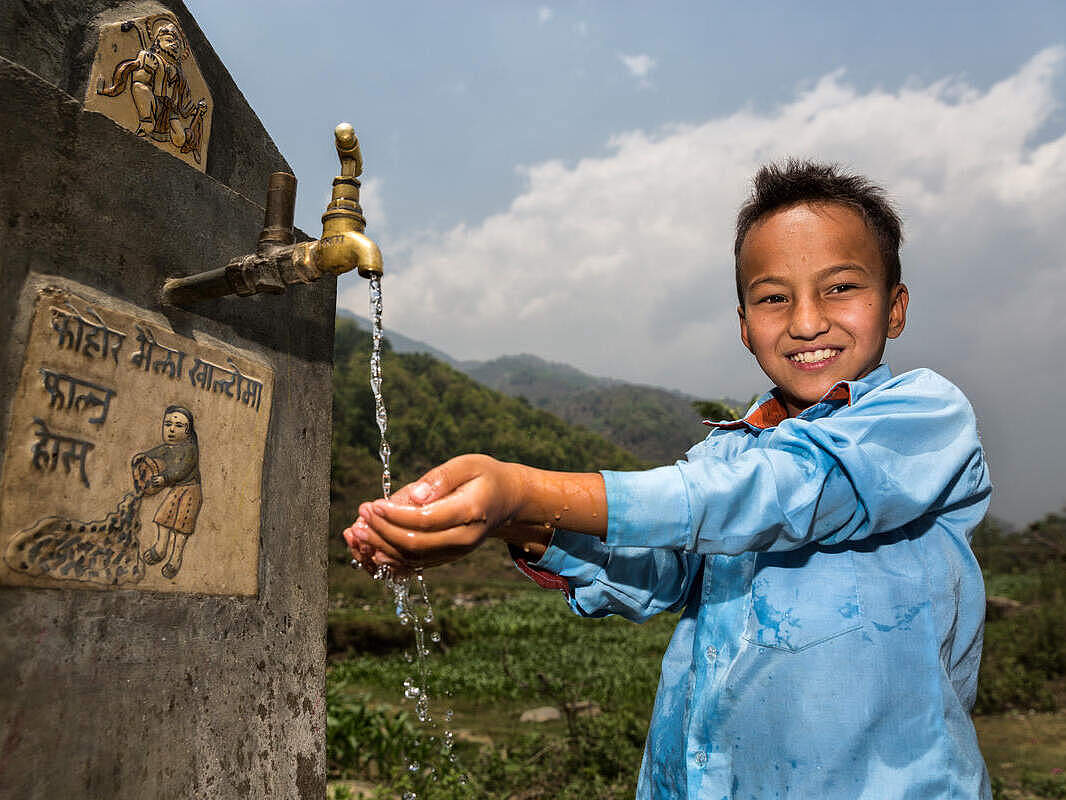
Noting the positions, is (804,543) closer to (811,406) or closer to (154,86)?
(811,406)

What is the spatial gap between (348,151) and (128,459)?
0.74 metres

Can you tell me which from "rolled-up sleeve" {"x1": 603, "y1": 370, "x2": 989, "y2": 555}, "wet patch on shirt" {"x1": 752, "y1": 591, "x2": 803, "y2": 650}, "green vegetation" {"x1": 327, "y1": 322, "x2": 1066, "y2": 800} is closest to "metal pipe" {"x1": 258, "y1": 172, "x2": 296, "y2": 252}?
"rolled-up sleeve" {"x1": 603, "y1": 370, "x2": 989, "y2": 555}

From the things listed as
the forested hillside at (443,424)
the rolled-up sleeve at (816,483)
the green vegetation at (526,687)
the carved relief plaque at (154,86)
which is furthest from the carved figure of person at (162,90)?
the forested hillside at (443,424)

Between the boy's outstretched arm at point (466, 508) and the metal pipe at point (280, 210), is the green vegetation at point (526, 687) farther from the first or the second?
the boy's outstretched arm at point (466, 508)

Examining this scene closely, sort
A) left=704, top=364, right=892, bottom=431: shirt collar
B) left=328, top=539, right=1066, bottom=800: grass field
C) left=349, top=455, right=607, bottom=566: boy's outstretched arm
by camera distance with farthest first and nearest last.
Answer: left=328, top=539, right=1066, bottom=800: grass field → left=704, top=364, right=892, bottom=431: shirt collar → left=349, top=455, right=607, bottom=566: boy's outstretched arm

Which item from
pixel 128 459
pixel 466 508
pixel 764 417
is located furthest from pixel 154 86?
pixel 764 417

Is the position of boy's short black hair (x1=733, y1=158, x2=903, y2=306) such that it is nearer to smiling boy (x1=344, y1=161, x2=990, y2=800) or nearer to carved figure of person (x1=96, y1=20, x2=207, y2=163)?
smiling boy (x1=344, y1=161, x2=990, y2=800)

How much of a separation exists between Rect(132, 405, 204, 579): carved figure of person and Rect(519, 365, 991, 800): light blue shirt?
2.45ft

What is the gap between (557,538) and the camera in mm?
1382

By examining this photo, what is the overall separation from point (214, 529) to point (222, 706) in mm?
365

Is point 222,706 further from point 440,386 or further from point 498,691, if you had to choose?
point 440,386

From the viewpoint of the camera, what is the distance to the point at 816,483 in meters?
1.10

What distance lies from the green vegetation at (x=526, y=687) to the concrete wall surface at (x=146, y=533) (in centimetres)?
238

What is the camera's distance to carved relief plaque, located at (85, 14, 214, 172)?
1.66 meters
